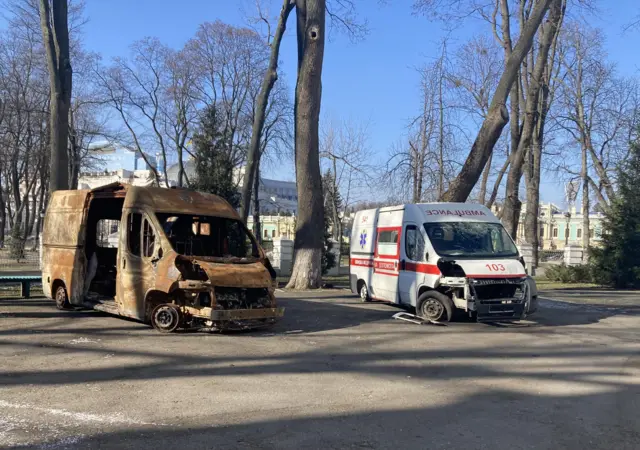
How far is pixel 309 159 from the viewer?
1986 centimetres

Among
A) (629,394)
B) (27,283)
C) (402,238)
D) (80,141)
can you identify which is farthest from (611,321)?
(80,141)

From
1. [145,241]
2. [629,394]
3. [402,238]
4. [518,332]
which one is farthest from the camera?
[402,238]

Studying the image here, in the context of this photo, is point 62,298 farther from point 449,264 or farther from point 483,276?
point 483,276

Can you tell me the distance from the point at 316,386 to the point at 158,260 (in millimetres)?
4385

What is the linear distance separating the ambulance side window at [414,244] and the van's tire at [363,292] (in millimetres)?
2912

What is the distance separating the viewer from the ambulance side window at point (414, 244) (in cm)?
1298

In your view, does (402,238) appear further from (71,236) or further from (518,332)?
(71,236)

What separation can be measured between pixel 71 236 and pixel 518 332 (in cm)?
937

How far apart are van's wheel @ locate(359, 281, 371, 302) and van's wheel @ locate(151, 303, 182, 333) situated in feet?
22.9

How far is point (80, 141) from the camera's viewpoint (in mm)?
47000

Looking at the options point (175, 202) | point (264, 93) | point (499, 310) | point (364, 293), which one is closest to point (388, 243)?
point (364, 293)

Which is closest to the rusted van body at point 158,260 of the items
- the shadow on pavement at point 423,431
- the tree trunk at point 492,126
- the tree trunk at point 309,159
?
the shadow on pavement at point 423,431

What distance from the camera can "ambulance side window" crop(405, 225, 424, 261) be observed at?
13.0m

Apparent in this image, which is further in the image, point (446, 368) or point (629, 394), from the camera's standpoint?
point (446, 368)
